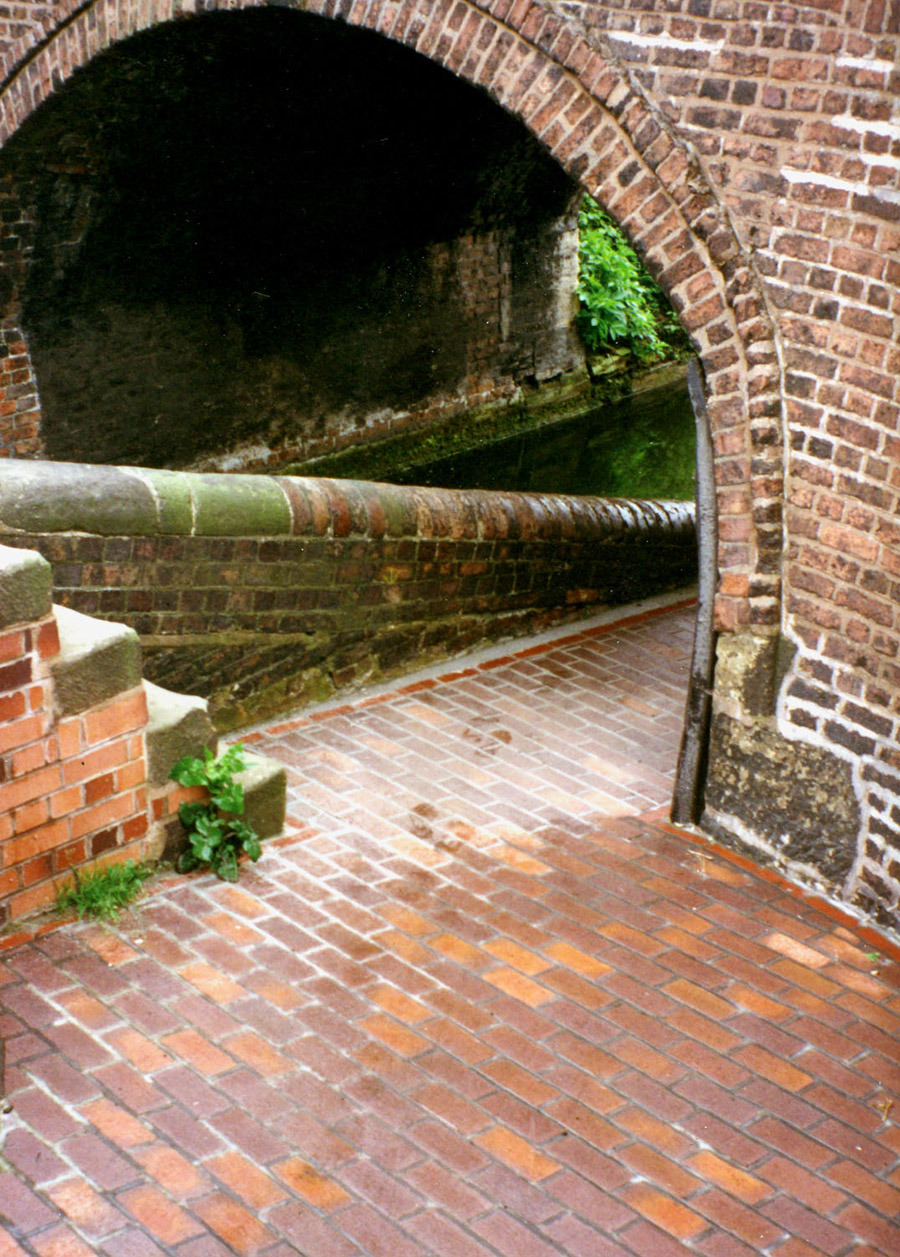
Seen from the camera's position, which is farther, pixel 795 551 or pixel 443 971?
pixel 795 551

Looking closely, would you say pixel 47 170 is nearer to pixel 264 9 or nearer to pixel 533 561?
pixel 264 9

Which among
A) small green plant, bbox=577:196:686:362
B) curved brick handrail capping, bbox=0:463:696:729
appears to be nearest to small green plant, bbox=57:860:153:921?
curved brick handrail capping, bbox=0:463:696:729

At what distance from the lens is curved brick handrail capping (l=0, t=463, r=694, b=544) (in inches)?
161

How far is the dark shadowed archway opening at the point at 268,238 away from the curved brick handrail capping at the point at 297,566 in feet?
8.91

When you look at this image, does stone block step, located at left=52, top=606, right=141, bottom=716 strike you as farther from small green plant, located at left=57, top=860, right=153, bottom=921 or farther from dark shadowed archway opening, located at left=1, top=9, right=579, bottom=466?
dark shadowed archway opening, located at left=1, top=9, right=579, bottom=466

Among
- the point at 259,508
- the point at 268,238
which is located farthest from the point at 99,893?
the point at 268,238

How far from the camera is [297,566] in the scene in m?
4.91

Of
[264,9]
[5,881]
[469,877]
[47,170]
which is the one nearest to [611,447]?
[47,170]

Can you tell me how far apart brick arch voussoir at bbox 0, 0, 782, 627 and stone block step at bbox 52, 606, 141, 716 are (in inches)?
79.6

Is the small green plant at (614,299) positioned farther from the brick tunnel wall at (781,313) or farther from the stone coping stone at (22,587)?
the stone coping stone at (22,587)

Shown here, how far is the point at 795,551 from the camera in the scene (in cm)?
396

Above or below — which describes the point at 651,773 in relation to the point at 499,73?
below

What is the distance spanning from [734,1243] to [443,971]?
115 centimetres

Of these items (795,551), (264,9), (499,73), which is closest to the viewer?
(795,551)
